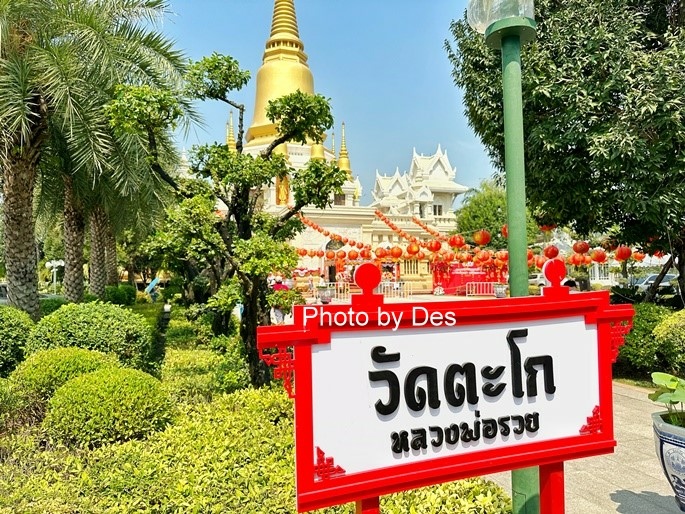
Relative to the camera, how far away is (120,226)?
1222 centimetres

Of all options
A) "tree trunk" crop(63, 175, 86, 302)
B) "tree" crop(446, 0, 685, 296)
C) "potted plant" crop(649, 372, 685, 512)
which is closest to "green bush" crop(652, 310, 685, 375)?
"tree" crop(446, 0, 685, 296)

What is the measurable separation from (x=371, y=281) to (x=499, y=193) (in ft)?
129

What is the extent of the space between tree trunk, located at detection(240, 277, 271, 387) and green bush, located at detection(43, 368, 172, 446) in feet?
4.22

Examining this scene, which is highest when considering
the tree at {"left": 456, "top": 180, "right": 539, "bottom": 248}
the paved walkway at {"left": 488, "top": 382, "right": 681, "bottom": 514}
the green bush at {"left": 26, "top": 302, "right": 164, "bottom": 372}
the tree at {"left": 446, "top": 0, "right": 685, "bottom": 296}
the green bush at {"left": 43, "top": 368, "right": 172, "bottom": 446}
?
the tree at {"left": 456, "top": 180, "right": 539, "bottom": 248}

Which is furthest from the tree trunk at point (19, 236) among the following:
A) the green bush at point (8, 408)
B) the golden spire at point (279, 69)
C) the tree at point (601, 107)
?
the golden spire at point (279, 69)

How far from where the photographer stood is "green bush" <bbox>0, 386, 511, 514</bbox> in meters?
2.72

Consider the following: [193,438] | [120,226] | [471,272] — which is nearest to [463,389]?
[193,438]

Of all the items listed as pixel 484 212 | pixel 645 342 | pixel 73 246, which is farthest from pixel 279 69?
pixel 645 342

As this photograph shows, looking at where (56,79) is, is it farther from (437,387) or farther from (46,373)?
(437,387)

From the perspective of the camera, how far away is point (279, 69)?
97.6 ft

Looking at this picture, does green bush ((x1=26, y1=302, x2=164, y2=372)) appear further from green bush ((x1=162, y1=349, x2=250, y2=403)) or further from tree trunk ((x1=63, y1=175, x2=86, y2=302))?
tree trunk ((x1=63, y1=175, x2=86, y2=302))

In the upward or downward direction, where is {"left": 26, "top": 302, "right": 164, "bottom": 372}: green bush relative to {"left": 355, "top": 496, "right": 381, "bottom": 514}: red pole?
upward

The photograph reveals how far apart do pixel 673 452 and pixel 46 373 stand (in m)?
4.88

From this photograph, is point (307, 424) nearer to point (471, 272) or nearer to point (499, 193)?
point (471, 272)
